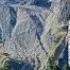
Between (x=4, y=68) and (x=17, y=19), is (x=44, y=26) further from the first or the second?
(x=4, y=68)

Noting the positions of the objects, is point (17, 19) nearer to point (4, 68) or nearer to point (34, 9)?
point (34, 9)

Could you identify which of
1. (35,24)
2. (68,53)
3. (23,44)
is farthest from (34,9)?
(68,53)

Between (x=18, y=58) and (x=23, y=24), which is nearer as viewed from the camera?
(x=18, y=58)

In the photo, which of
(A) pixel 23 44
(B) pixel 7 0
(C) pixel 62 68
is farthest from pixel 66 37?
(B) pixel 7 0

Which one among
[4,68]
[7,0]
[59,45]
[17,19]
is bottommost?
[4,68]

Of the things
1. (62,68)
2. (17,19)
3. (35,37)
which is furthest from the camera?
(17,19)

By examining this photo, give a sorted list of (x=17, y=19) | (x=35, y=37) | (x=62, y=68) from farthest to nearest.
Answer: (x=17, y=19) < (x=35, y=37) < (x=62, y=68)

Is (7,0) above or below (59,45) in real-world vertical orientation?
above
